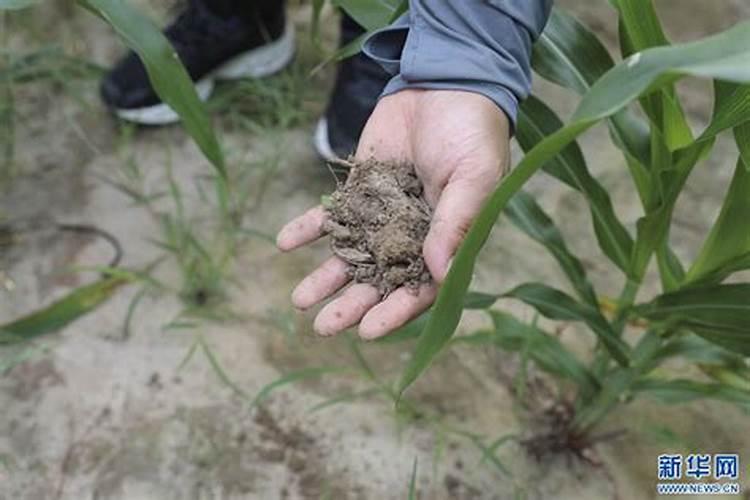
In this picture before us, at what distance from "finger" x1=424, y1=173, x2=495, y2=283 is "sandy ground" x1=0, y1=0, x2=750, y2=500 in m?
0.42

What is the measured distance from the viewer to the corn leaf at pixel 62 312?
1.18 meters

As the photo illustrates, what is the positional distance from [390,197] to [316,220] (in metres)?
0.08

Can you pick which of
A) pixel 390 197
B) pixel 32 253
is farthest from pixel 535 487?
pixel 32 253

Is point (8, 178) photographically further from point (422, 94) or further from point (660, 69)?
point (660, 69)

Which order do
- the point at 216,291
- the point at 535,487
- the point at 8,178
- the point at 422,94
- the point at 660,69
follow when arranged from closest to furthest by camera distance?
the point at 660,69 → the point at 422,94 → the point at 535,487 → the point at 216,291 → the point at 8,178

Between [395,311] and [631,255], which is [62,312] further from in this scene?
[631,255]

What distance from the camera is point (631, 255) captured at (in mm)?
967

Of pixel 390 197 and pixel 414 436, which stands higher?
pixel 390 197

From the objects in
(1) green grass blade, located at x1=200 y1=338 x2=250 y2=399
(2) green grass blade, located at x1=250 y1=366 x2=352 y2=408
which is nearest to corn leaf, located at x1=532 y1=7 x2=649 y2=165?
(2) green grass blade, located at x1=250 y1=366 x2=352 y2=408

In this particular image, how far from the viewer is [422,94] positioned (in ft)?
2.94

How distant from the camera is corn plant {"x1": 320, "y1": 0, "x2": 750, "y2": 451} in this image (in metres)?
0.77

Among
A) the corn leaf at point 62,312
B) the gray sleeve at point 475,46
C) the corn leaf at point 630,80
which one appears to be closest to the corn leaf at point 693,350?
the gray sleeve at point 475,46

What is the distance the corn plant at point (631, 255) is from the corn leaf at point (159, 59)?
0.19 m

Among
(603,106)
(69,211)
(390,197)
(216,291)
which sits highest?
(603,106)
